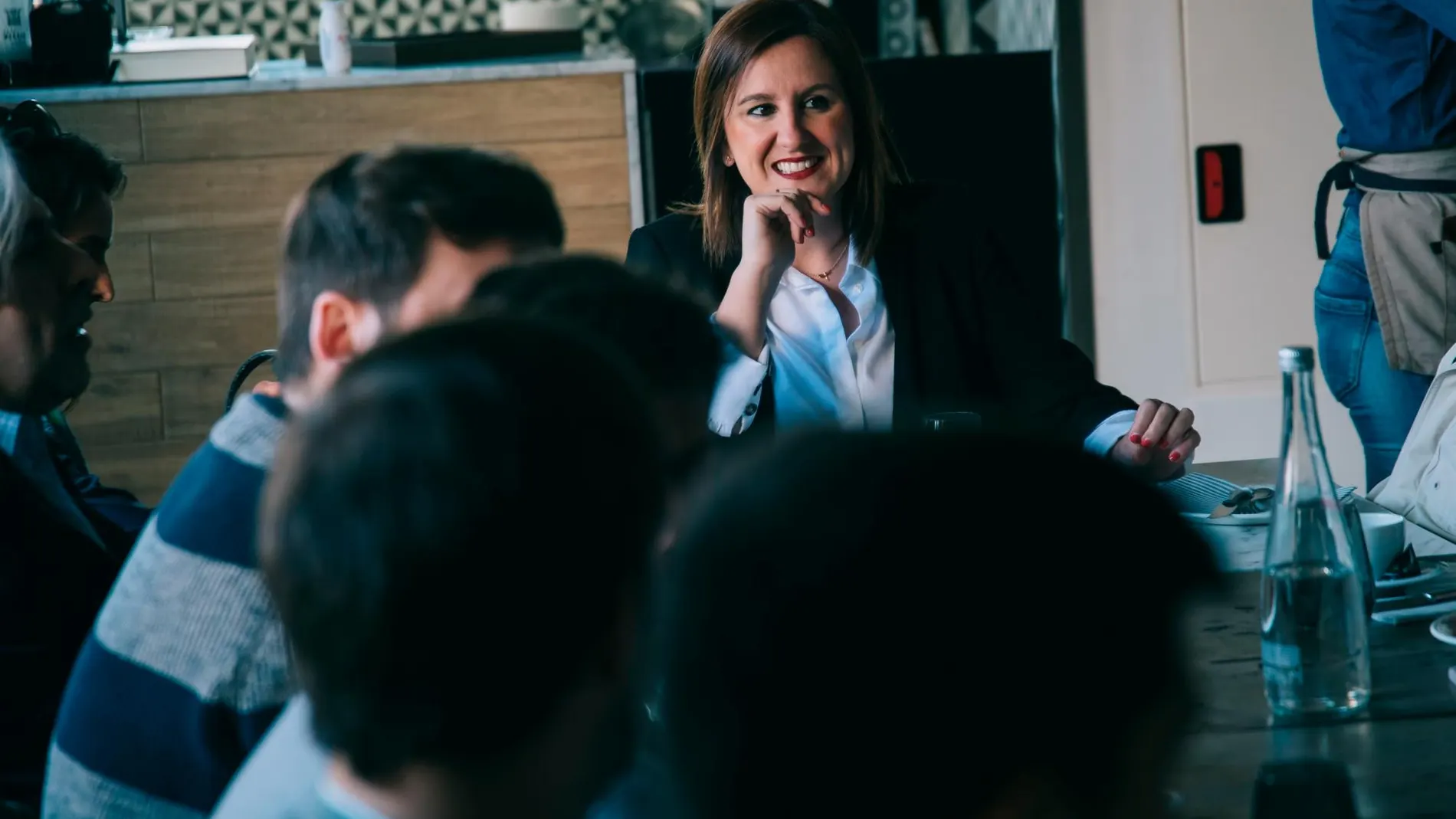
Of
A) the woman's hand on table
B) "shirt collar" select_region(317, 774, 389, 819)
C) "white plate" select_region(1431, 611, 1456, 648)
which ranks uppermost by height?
the woman's hand on table

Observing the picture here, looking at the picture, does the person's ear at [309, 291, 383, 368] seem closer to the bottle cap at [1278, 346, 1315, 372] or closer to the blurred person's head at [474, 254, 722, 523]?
the blurred person's head at [474, 254, 722, 523]

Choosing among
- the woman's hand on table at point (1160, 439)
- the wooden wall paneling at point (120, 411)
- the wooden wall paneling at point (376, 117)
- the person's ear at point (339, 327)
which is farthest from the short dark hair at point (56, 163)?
the wooden wall paneling at point (120, 411)

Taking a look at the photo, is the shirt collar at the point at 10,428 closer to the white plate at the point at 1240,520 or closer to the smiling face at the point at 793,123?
the smiling face at the point at 793,123

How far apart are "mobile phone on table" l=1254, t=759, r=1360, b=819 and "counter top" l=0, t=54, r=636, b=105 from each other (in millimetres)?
2840

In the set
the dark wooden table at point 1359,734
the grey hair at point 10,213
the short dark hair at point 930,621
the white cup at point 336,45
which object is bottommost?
the dark wooden table at point 1359,734

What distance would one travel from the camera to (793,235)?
2199 mm

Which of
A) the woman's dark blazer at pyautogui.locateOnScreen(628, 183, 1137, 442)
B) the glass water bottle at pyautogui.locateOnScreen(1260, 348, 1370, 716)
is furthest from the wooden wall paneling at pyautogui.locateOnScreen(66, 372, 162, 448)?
the glass water bottle at pyautogui.locateOnScreen(1260, 348, 1370, 716)

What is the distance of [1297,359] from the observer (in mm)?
1242

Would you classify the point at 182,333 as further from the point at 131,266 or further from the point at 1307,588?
the point at 1307,588

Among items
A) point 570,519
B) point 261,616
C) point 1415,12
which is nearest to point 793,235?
point 1415,12

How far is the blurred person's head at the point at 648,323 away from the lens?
3.51 ft

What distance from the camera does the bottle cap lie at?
1.24m

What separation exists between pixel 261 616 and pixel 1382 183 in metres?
2.03

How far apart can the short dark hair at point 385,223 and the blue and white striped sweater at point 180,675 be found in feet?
0.47
